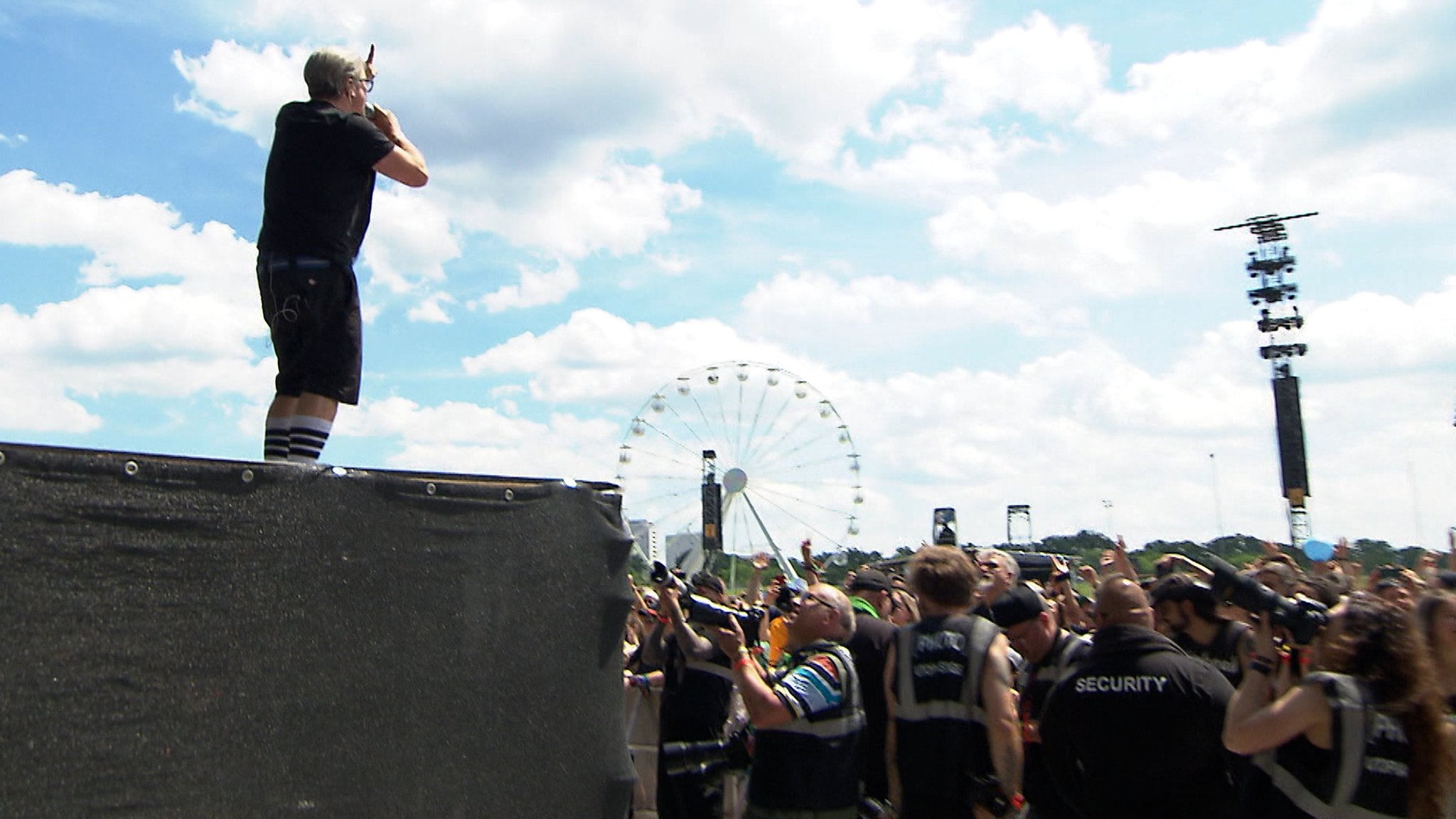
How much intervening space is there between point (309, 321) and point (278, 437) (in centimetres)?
39

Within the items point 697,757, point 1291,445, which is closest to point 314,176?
point 697,757

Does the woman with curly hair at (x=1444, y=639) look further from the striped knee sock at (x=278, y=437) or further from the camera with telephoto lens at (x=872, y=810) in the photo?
the striped knee sock at (x=278, y=437)

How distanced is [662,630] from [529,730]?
454 centimetres

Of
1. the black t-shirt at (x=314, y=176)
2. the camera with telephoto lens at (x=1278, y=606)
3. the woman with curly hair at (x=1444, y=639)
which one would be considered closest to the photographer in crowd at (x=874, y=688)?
the camera with telephoto lens at (x=1278, y=606)

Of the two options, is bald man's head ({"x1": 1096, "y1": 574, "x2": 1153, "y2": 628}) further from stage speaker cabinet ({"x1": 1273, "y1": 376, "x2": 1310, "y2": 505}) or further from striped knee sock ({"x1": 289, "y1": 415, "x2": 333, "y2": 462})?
stage speaker cabinet ({"x1": 1273, "y1": 376, "x2": 1310, "y2": 505})

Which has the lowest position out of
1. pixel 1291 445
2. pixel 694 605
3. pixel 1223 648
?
pixel 1223 648

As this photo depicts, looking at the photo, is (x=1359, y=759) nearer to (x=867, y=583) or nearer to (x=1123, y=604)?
(x=1123, y=604)

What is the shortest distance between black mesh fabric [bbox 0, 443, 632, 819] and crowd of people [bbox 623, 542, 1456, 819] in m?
1.88

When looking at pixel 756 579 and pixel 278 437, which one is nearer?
pixel 278 437

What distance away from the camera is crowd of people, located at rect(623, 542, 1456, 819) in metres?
3.90

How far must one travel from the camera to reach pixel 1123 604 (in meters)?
4.95

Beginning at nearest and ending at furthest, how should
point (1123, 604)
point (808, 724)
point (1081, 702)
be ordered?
1. point (1081, 702)
2. point (1123, 604)
3. point (808, 724)

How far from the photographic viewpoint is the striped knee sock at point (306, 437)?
3920mm

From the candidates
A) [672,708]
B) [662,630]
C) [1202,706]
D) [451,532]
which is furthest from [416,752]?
[662,630]
